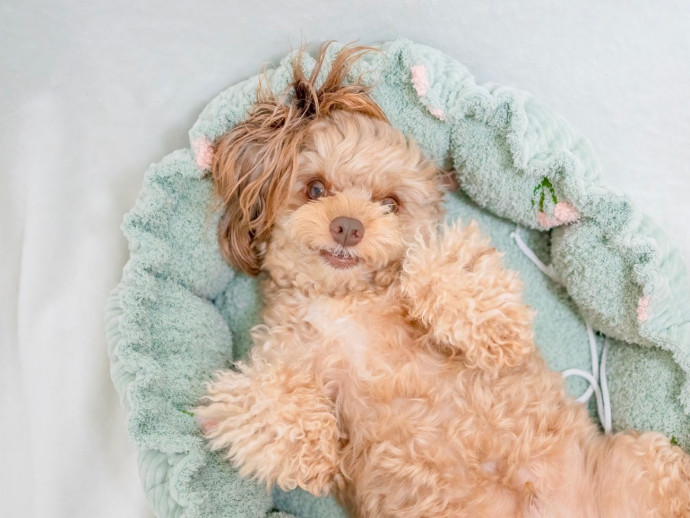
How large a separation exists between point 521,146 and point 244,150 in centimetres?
102

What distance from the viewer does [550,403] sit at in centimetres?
211

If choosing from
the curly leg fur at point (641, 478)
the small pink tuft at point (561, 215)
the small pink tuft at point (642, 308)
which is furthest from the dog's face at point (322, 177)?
the curly leg fur at point (641, 478)

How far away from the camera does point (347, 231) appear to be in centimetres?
203

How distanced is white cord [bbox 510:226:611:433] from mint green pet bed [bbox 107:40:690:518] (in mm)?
31

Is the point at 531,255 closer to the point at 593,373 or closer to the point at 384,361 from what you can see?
the point at 593,373

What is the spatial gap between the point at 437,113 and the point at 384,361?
0.98m

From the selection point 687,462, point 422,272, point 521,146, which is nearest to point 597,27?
point 521,146

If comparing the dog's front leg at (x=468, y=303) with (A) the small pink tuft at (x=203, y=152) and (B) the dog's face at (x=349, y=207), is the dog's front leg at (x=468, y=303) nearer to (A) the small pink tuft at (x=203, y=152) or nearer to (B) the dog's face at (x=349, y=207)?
(B) the dog's face at (x=349, y=207)

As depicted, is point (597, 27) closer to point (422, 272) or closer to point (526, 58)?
point (526, 58)

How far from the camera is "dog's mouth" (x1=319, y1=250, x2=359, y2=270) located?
2082 millimetres

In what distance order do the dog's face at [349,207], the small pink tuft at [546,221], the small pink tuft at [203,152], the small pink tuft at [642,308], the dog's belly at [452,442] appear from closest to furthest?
1. the dog's belly at [452,442]
2. the dog's face at [349,207]
3. the small pink tuft at [642,308]
4. the small pink tuft at [203,152]
5. the small pink tuft at [546,221]

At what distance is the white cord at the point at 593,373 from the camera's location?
252 centimetres

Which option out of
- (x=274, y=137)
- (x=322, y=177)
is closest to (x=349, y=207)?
(x=322, y=177)

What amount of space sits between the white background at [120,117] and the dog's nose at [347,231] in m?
0.93
